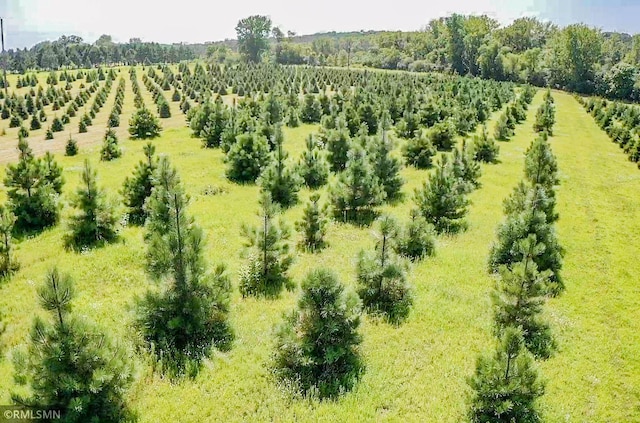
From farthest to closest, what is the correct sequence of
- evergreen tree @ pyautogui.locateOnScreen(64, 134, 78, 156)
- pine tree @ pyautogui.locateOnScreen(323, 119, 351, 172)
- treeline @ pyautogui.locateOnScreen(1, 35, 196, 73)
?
1. treeline @ pyautogui.locateOnScreen(1, 35, 196, 73)
2. evergreen tree @ pyautogui.locateOnScreen(64, 134, 78, 156)
3. pine tree @ pyautogui.locateOnScreen(323, 119, 351, 172)

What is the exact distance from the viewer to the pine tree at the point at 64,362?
7.76 meters

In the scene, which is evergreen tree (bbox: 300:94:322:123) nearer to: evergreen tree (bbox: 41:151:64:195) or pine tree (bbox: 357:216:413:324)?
evergreen tree (bbox: 41:151:64:195)

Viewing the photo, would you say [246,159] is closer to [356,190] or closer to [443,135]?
[356,190]

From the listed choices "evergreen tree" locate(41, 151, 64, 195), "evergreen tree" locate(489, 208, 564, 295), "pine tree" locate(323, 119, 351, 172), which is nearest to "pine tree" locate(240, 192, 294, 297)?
"evergreen tree" locate(489, 208, 564, 295)

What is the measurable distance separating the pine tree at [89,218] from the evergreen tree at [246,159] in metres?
9.42

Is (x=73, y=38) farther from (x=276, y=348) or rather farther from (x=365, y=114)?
(x=276, y=348)

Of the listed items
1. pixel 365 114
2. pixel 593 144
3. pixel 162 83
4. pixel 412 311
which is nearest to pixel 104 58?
pixel 162 83

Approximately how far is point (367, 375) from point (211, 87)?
228 ft

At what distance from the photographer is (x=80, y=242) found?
1722 cm

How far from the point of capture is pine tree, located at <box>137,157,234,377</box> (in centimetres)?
1049

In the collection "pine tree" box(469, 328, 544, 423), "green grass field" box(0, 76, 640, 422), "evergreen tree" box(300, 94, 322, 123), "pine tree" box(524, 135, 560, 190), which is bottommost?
"green grass field" box(0, 76, 640, 422)

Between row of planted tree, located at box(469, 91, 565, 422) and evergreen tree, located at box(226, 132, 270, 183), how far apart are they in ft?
45.6

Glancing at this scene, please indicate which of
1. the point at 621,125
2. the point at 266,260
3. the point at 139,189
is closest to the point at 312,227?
the point at 266,260

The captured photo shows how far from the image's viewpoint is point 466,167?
25.4 metres
